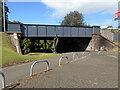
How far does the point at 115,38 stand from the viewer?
31.3 meters

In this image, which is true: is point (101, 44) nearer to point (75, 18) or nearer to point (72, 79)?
point (72, 79)

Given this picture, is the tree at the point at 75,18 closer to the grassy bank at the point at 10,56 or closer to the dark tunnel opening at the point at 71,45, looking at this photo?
the dark tunnel opening at the point at 71,45

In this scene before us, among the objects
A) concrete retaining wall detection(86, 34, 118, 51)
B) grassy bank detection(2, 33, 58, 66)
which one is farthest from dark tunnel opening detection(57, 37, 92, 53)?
grassy bank detection(2, 33, 58, 66)

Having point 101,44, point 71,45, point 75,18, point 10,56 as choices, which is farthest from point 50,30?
point 75,18

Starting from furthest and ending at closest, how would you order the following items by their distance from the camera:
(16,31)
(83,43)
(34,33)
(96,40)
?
(83,43), (96,40), (34,33), (16,31)

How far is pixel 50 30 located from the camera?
86.0 ft

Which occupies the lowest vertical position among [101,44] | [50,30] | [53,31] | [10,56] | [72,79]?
[72,79]

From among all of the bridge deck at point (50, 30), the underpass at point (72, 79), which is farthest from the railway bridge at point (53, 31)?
the underpass at point (72, 79)

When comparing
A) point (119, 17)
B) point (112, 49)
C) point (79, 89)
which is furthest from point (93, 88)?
point (119, 17)

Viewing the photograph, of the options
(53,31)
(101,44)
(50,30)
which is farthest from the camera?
(101,44)

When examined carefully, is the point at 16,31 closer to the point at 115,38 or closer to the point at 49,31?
the point at 49,31

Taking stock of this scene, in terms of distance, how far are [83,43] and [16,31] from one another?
22181mm

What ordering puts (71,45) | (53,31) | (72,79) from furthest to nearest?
(71,45) < (53,31) < (72,79)

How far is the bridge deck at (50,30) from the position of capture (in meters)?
23.9
